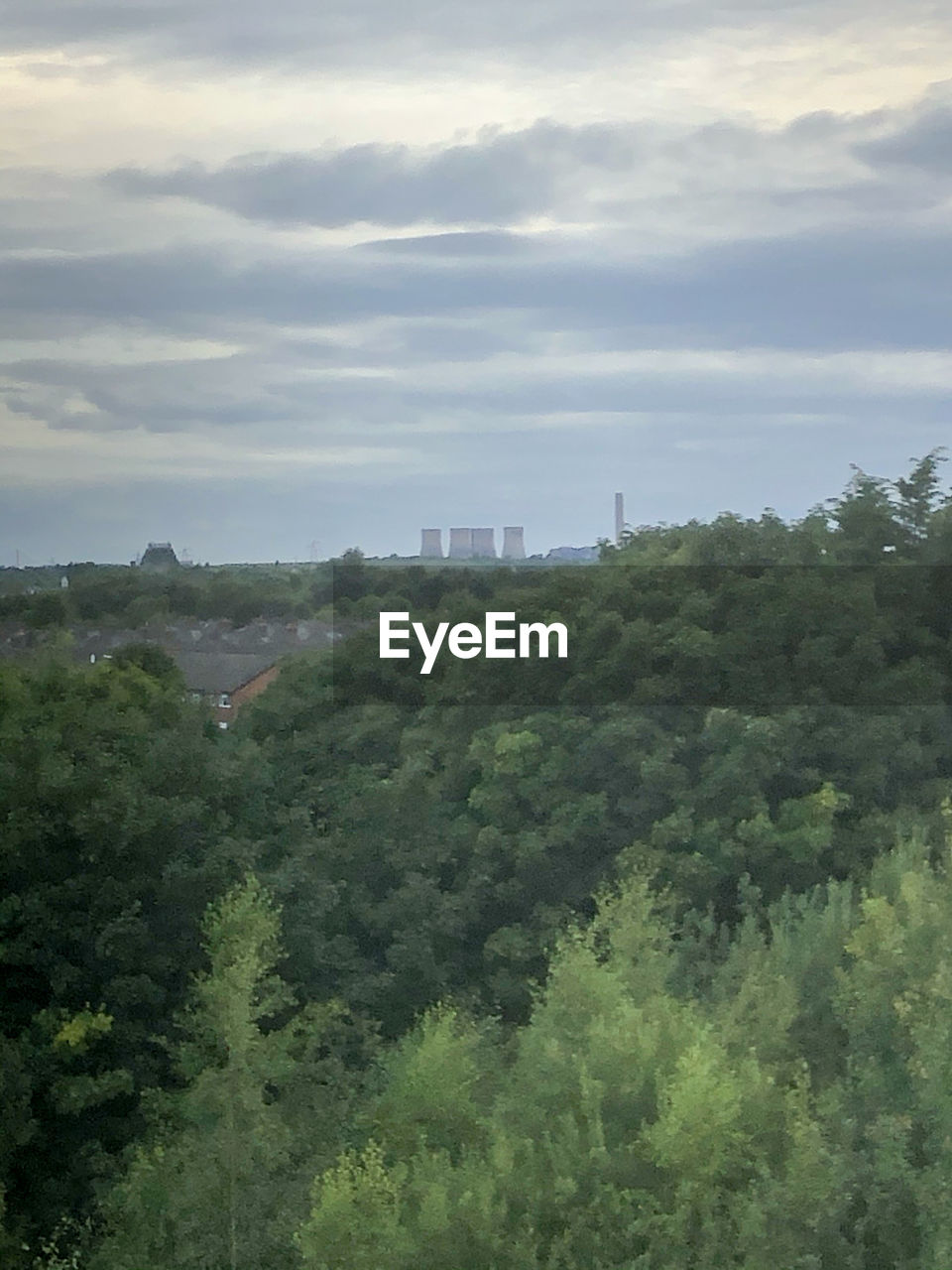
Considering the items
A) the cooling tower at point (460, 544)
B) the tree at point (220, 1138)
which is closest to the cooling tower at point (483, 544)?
the cooling tower at point (460, 544)

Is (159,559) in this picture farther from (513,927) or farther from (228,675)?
(513,927)

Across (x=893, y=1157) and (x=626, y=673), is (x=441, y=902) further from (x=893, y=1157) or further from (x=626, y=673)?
(x=893, y=1157)

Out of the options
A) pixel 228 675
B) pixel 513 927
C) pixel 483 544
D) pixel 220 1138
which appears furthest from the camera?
pixel 483 544

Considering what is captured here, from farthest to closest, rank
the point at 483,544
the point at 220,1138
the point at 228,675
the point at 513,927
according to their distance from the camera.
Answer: the point at 483,544, the point at 228,675, the point at 513,927, the point at 220,1138

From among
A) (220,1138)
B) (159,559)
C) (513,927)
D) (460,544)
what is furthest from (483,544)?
(220,1138)

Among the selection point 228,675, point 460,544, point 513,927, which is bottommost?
point 513,927

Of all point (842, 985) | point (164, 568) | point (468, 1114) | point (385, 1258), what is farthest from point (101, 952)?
point (164, 568)

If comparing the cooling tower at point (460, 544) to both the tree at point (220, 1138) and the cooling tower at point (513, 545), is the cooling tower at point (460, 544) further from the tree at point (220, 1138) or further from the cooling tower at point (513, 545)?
the tree at point (220, 1138)
